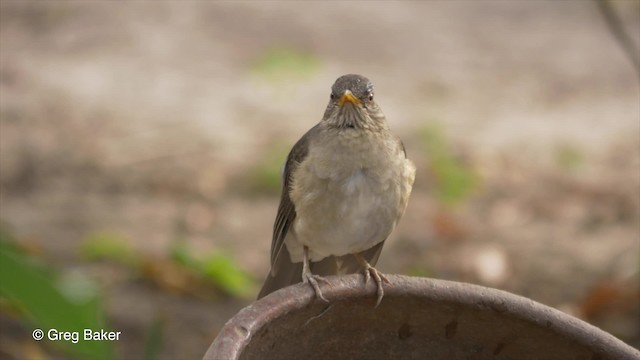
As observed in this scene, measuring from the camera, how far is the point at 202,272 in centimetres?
582

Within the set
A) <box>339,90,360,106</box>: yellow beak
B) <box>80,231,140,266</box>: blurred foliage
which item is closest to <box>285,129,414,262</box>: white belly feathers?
<box>339,90,360,106</box>: yellow beak

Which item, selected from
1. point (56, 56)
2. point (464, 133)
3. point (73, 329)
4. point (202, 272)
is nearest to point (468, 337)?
point (73, 329)

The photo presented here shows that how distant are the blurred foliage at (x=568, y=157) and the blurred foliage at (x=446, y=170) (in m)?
0.80

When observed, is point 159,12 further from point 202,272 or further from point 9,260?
point 9,260

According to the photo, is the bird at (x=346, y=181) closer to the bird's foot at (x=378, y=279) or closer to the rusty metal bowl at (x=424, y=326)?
the bird's foot at (x=378, y=279)

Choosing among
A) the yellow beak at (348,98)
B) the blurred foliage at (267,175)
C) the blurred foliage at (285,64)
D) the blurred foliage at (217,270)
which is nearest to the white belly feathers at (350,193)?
the yellow beak at (348,98)

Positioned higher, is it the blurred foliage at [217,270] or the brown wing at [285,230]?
the brown wing at [285,230]

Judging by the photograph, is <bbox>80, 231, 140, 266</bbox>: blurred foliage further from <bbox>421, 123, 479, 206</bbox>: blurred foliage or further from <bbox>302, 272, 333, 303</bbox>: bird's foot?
<bbox>302, 272, 333, 303</bbox>: bird's foot

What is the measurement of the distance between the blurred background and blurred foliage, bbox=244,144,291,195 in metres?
0.02

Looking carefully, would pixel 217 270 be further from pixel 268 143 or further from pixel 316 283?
pixel 316 283

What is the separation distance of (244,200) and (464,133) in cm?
205

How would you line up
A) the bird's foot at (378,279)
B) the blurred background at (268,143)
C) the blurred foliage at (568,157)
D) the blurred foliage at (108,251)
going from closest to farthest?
the bird's foot at (378,279) → the blurred background at (268,143) → the blurred foliage at (108,251) → the blurred foliage at (568,157)

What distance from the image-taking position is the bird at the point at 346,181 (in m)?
3.60

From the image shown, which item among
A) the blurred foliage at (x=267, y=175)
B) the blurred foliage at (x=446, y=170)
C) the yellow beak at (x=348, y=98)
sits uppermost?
the yellow beak at (x=348, y=98)
